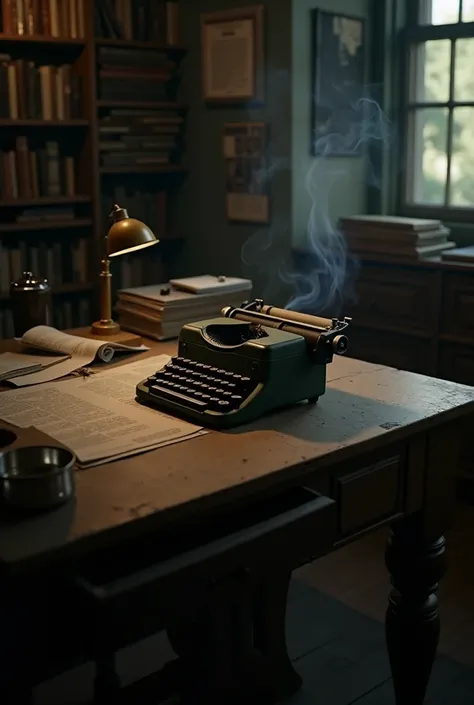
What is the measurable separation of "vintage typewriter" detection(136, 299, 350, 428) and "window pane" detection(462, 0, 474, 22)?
2209mm

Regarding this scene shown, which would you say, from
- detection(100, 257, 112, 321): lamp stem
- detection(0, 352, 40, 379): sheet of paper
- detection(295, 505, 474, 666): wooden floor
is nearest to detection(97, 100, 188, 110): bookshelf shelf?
detection(100, 257, 112, 321): lamp stem

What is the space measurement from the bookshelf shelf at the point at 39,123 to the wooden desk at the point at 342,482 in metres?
1.80

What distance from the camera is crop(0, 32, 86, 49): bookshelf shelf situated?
3484 mm

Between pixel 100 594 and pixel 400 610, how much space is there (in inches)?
37.0

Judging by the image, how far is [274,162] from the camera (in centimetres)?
357

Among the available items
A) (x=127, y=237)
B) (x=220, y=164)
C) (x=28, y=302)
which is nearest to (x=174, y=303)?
(x=127, y=237)

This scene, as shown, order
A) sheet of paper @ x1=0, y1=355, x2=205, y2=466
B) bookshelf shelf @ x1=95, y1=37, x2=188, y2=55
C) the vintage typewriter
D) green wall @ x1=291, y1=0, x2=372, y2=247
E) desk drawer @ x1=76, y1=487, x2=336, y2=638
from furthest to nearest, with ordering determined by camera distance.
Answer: bookshelf shelf @ x1=95, y1=37, x2=188, y2=55 → green wall @ x1=291, y1=0, x2=372, y2=247 → the vintage typewriter → sheet of paper @ x1=0, y1=355, x2=205, y2=466 → desk drawer @ x1=76, y1=487, x2=336, y2=638

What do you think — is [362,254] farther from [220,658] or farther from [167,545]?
A: [167,545]

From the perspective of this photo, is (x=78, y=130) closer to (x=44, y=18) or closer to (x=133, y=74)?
(x=133, y=74)

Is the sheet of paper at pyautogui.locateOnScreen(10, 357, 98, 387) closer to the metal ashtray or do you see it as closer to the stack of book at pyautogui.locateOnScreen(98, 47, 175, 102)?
the metal ashtray

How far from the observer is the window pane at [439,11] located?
351 centimetres

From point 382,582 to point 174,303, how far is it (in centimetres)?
110

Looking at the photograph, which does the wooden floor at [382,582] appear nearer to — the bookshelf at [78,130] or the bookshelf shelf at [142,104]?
the bookshelf at [78,130]

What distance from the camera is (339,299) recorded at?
3.48 m
